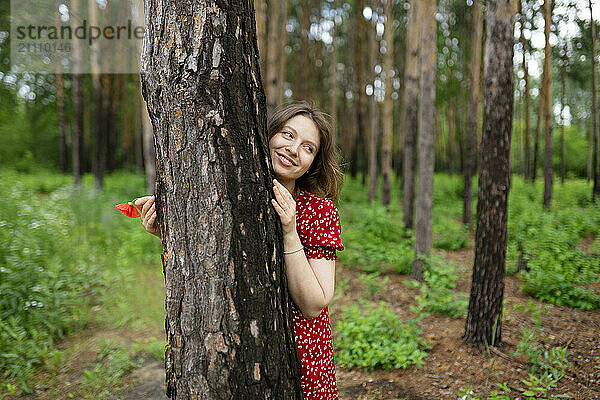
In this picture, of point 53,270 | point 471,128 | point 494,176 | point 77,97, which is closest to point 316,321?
point 494,176

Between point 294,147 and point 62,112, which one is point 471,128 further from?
point 62,112

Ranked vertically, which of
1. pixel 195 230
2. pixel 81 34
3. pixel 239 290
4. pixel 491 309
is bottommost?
pixel 491 309

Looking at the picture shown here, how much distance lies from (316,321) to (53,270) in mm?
4099

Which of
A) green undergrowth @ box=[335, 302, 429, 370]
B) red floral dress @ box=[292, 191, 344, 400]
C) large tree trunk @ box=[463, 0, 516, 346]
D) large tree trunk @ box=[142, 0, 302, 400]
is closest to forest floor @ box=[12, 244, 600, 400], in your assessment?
green undergrowth @ box=[335, 302, 429, 370]

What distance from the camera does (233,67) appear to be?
143cm

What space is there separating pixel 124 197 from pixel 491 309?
9.43 meters

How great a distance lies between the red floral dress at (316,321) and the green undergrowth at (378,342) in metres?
2.07

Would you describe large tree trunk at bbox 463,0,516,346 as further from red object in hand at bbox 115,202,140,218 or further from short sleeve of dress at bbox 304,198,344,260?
red object in hand at bbox 115,202,140,218

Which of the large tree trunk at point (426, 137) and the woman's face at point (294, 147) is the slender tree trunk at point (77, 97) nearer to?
the large tree trunk at point (426, 137)

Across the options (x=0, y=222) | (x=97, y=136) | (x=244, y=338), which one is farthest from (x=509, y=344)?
(x=97, y=136)

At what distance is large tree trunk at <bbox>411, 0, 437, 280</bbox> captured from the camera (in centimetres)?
600

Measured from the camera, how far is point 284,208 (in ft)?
5.09

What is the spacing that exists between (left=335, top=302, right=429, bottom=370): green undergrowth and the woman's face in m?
2.52

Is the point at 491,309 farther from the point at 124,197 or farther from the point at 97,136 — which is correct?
the point at 97,136
